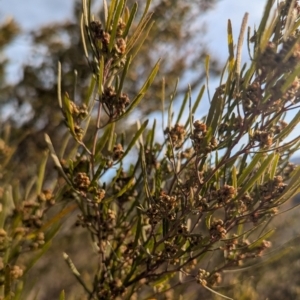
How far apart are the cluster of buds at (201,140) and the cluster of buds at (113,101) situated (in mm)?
71

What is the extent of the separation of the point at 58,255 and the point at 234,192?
1250mm

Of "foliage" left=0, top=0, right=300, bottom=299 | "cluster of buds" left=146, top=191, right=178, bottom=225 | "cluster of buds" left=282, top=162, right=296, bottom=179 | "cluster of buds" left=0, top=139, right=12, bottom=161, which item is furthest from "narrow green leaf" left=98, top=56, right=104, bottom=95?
"cluster of buds" left=0, top=139, right=12, bottom=161

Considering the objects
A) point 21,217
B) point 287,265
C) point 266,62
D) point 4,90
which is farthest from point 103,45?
point 4,90

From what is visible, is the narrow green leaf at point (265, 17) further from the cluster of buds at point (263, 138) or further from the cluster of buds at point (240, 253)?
the cluster of buds at point (240, 253)

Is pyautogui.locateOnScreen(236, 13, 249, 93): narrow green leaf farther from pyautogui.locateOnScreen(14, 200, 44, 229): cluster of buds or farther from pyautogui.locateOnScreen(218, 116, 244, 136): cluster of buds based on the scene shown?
pyautogui.locateOnScreen(14, 200, 44, 229): cluster of buds

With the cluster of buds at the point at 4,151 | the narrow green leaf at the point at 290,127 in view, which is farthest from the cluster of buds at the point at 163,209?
the cluster of buds at the point at 4,151

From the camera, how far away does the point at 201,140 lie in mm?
393

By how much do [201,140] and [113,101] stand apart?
0.29ft

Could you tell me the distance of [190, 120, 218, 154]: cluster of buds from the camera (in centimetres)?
39

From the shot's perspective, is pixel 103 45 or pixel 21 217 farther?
pixel 21 217

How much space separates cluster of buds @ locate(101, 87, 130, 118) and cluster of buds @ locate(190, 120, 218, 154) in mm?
71

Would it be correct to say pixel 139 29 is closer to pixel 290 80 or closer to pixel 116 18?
pixel 116 18

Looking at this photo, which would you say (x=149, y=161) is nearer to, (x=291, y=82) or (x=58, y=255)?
(x=291, y=82)

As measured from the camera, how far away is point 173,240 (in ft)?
1.46
